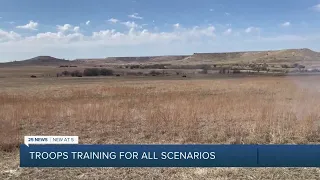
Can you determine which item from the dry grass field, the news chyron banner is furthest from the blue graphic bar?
the dry grass field

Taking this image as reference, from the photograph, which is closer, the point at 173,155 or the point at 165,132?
the point at 173,155

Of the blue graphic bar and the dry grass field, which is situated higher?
the blue graphic bar

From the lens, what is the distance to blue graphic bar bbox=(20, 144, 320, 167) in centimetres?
607

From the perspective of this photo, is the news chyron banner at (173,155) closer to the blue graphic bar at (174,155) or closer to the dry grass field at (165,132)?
the blue graphic bar at (174,155)

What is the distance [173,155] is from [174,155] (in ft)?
0.05

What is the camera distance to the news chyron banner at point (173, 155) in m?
6.07

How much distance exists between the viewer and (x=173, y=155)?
607cm

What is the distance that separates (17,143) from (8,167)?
2.05m

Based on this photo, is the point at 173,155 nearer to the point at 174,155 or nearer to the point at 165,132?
the point at 174,155

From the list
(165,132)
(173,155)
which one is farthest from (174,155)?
(165,132)

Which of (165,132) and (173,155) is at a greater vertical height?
(173,155)

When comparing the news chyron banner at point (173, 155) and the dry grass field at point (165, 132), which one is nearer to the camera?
the news chyron banner at point (173, 155)

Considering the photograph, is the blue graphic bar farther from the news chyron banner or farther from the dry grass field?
the dry grass field

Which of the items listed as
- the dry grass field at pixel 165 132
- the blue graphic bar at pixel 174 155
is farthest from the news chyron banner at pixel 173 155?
the dry grass field at pixel 165 132
